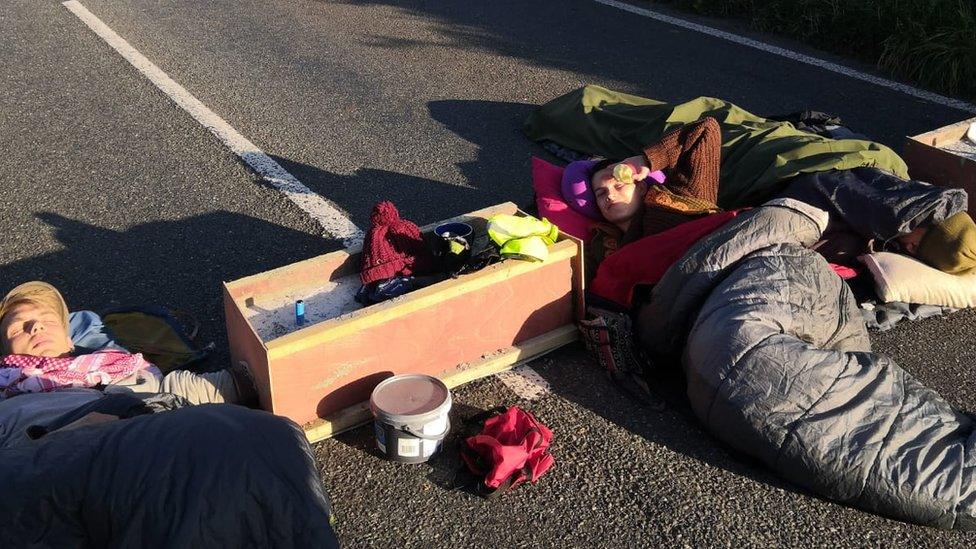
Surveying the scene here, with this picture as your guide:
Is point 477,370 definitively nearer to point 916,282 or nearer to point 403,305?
point 403,305

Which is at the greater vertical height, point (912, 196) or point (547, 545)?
point (912, 196)

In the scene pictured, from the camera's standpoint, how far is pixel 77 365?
10.1 ft

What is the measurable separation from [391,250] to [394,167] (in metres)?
1.72

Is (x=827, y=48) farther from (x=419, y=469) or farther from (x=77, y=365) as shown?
(x=77, y=365)

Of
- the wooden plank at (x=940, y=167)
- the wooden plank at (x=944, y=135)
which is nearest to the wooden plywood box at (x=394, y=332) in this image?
the wooden plank at (x=940, y=167)

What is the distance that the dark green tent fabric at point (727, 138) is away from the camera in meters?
4.09

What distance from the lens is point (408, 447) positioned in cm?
296

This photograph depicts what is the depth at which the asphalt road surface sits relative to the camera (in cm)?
282

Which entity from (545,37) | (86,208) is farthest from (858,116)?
(86,208)

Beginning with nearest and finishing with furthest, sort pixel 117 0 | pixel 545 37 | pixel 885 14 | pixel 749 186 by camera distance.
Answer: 1. pixel 749 186
2. pixel 885 14
3. pixel 545 37
4. pixel 117 0

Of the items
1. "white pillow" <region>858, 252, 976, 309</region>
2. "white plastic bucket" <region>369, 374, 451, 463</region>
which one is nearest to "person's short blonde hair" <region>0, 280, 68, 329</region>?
"white plastic bucket" <region>369, 374, 451, 463</region>

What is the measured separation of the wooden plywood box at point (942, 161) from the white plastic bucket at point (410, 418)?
9.30 ft

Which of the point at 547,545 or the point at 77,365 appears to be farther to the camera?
the point at 77,365

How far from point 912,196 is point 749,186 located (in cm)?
73
